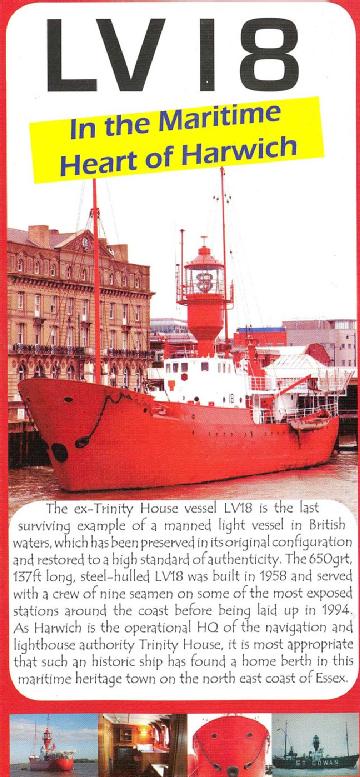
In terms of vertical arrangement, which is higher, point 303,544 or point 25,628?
point 303,544

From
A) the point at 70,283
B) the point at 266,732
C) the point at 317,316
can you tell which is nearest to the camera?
the point at 266,732

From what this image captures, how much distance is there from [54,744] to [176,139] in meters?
5.68

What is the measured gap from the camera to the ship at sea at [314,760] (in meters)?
8.60

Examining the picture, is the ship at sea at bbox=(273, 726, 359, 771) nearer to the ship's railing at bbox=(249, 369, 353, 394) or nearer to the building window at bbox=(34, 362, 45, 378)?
the ship's railing at bbox=(249, 369, 353, 394)

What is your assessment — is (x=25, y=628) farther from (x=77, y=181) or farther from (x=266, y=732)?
(x=77, y=181)

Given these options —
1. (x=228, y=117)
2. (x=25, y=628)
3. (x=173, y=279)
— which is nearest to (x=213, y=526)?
(x=25, y=628)

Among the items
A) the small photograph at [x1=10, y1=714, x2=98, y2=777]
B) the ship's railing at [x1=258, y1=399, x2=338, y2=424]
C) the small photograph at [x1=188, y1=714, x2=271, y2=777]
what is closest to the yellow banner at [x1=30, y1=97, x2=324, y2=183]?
the ship's railing at [x1=258, y1=399, x2=338, y2=424]

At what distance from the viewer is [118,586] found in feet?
28.7

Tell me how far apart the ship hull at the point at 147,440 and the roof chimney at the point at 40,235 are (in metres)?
1.38

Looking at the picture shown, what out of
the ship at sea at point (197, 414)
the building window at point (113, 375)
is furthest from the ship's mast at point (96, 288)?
the building window at point (113, 375)

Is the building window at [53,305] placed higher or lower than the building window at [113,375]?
higher

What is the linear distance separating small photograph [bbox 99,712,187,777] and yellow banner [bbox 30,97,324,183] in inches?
200

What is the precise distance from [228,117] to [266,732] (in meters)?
5.67

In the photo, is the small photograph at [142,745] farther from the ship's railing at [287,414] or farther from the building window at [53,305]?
the ship's railing at [287,414]
